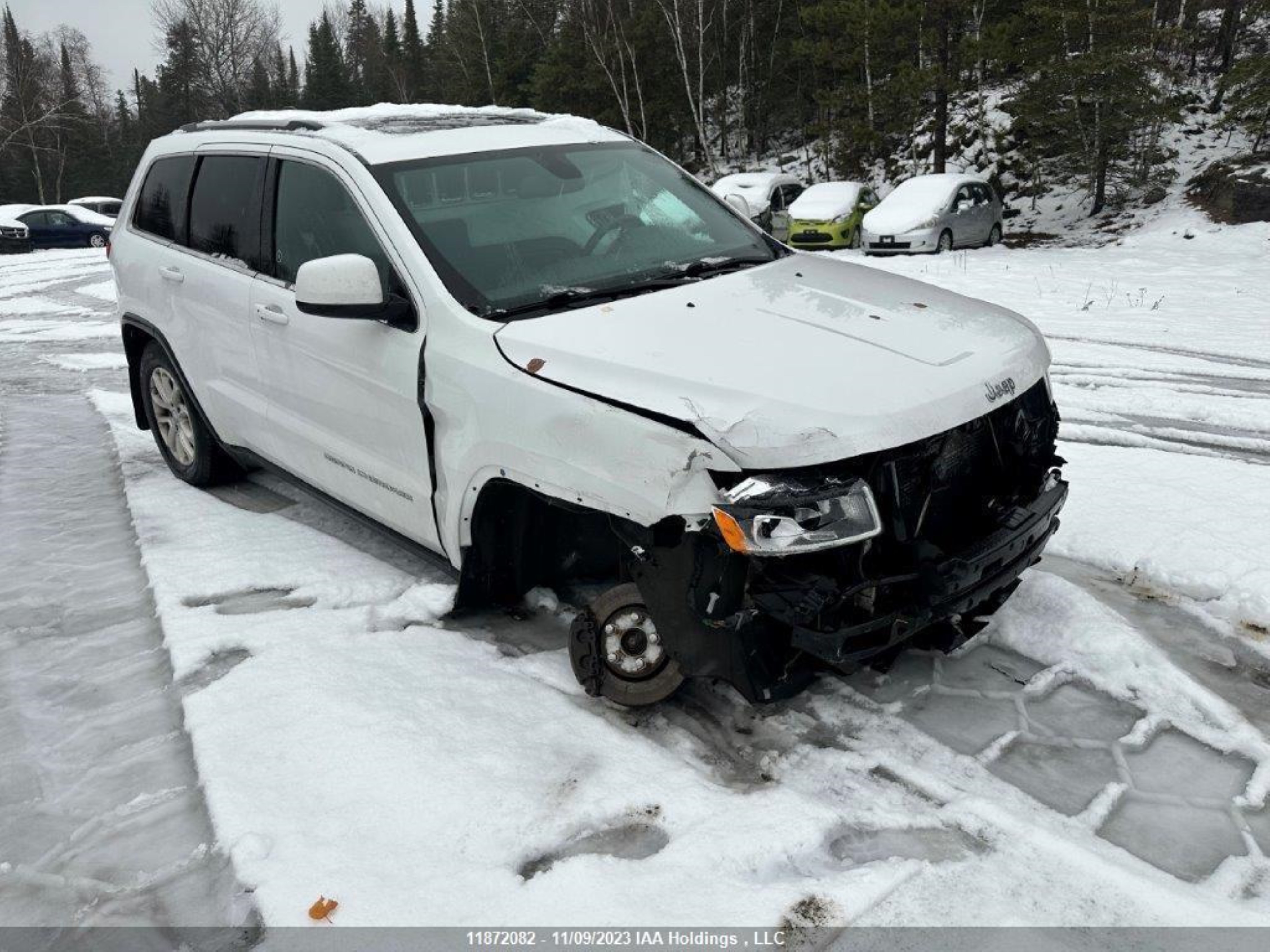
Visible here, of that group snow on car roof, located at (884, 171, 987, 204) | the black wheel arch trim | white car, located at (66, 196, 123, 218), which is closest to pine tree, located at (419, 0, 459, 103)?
white car, located at (66, 196, 123, 218)

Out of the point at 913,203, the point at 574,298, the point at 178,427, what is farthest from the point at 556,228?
the point at 913,203

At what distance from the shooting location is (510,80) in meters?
43.3

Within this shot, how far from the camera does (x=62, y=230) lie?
27766 millimetres

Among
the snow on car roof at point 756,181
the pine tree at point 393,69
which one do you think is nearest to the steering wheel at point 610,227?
the snow on car roof at point 756,181

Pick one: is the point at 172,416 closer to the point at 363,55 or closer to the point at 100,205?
the point at 100,205

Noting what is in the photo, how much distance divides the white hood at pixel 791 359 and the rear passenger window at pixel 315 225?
33.7 inches

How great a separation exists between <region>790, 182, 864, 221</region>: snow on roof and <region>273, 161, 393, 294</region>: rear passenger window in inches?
664

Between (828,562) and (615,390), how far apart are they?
76 centimetres

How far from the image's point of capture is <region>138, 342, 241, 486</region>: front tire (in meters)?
5.27

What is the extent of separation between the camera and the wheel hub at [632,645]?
10.4 feet

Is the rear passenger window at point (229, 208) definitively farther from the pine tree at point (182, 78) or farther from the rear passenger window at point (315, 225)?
the pine tree at point (182, 78)

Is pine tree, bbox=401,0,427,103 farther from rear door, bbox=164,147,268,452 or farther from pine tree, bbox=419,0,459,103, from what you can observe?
rear door, bbox=164,147,268,452

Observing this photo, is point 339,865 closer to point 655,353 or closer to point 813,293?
point 655,353

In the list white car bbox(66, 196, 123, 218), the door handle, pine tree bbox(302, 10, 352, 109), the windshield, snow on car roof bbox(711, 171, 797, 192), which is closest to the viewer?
the windshield
